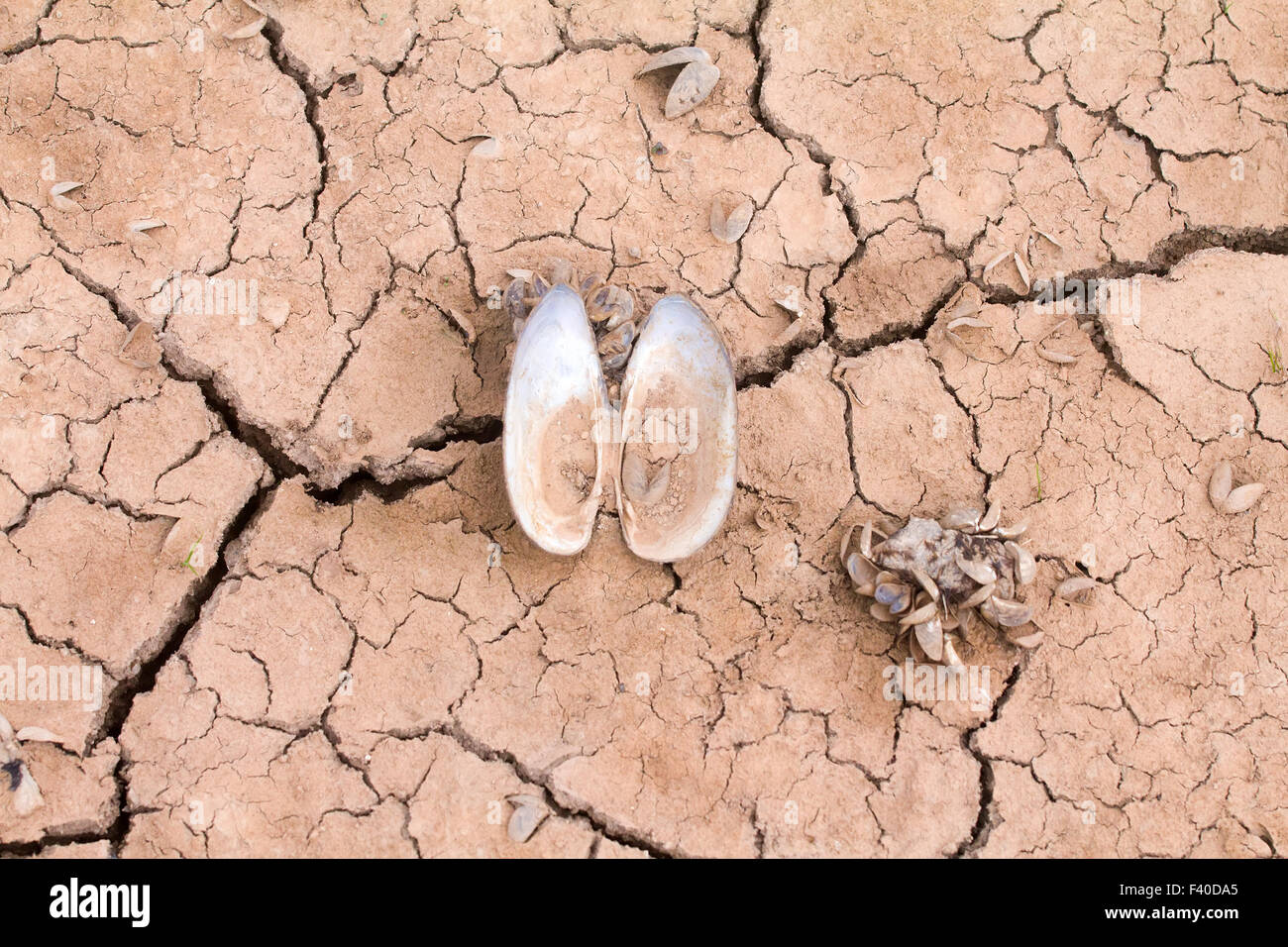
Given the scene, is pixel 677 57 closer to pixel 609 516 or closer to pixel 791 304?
pixel 791 304

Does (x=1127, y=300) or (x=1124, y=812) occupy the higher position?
(x=1127, y=300)

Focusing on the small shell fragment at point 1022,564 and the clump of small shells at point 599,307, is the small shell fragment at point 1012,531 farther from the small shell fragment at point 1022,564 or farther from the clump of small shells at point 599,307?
the clump of small shells at point 599,307

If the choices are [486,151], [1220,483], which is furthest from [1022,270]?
[486,151]

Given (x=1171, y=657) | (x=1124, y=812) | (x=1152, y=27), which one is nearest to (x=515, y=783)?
(x=1124, y=812)

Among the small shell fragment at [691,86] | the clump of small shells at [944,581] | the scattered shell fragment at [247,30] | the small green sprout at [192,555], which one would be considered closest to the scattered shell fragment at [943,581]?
the clump of small shells at [944,581]

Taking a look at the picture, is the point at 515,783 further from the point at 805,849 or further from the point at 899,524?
the point at 899,524

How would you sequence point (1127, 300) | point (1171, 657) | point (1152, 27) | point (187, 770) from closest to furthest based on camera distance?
1. point (187, 770)
2. point (1171, 657)
3. point (1127, 300)
4. point (1152, 27)
